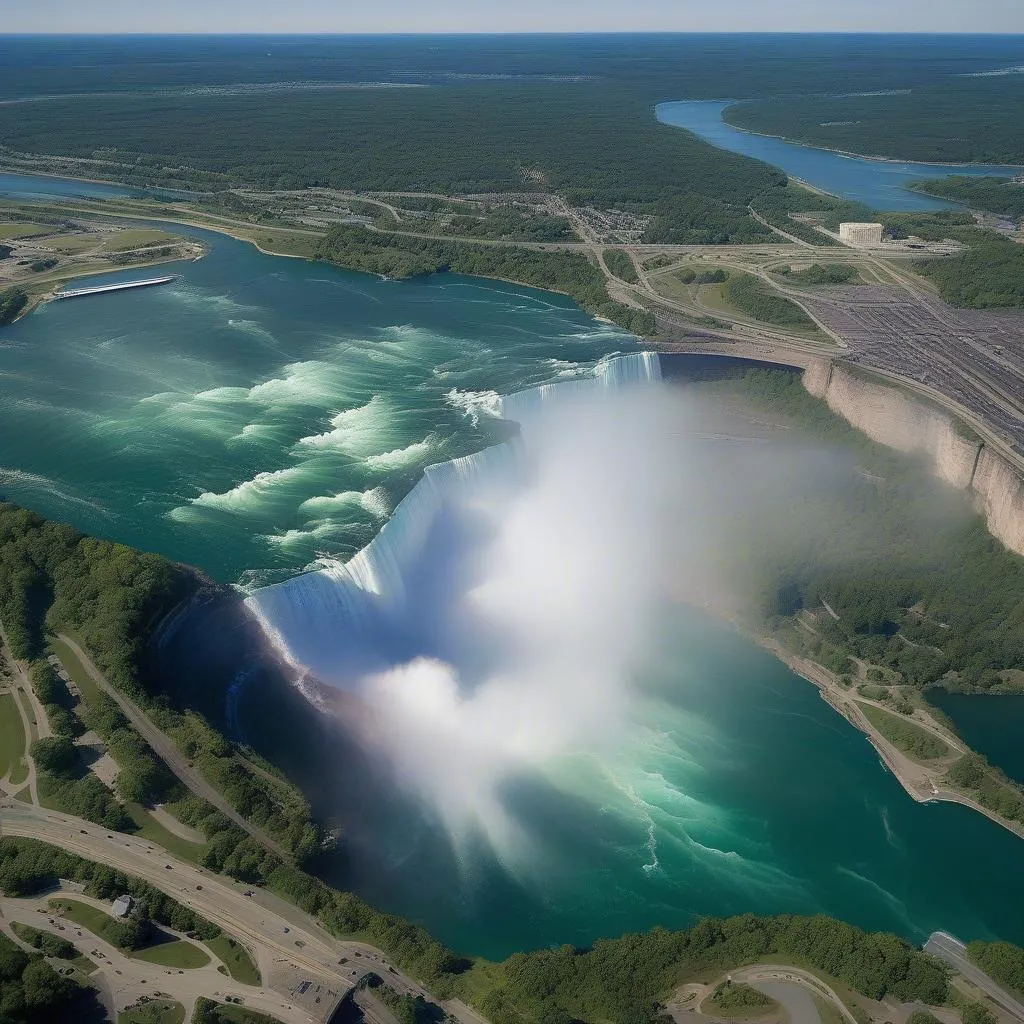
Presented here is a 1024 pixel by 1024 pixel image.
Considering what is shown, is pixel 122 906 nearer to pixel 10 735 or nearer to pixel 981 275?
pixel 10 735

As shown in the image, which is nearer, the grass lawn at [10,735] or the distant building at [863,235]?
the grass lawn at [10,735]

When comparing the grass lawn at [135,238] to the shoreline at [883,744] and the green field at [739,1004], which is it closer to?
the shoreline at [883,744]

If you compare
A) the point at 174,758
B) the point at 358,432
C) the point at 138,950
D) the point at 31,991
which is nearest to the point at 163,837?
the point at 174,758

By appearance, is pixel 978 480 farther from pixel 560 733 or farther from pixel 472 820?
pixel 472 820

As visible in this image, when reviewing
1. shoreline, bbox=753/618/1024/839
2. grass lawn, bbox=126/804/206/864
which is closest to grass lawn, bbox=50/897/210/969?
grass lawn, bbox=126/804/206/864

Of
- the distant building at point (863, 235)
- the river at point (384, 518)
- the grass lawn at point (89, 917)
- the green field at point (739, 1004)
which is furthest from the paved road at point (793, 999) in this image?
the distant building at point (863, 235)

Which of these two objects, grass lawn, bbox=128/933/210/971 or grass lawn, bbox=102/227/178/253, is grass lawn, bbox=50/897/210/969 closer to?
grass lawn, bbox=128/933/210/971
